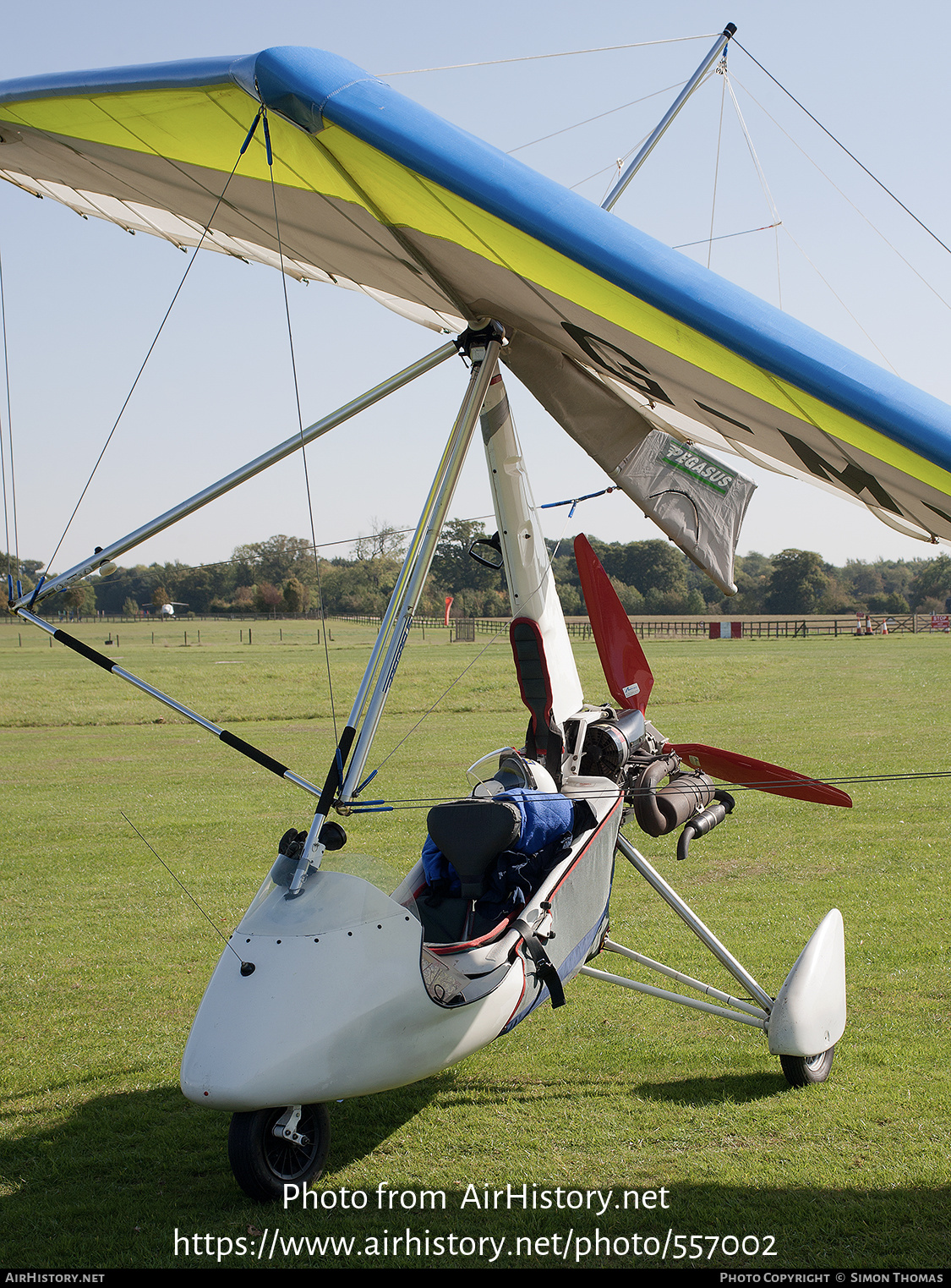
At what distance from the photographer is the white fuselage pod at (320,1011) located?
10.8 feet

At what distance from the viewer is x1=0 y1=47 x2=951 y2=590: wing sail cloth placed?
2.94 meters

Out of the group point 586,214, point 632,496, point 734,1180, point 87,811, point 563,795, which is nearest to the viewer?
point 586,214

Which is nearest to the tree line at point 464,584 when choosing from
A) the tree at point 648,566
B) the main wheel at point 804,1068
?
the tree at point 648,566

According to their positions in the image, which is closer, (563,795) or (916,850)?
(563,795)

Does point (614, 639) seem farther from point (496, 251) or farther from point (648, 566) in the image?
point (648, 566)

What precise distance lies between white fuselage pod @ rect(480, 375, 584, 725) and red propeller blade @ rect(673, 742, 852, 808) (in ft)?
3.36

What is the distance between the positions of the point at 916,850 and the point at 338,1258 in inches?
310

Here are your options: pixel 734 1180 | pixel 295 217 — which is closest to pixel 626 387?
pixel 295 217

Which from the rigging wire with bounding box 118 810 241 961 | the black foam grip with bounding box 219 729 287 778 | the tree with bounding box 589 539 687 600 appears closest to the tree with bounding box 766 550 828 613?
the tree with bounding box 589 539 687 600

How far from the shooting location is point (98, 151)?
4.90 metres

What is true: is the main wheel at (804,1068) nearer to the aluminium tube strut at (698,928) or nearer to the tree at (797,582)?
the aluminium tube strut at (698,928)

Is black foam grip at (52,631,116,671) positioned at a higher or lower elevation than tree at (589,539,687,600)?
lower

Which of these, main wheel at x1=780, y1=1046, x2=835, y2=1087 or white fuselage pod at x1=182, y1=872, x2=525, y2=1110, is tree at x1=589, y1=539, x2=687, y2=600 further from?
white fuselage pod at x1=182, y1=872, x2=525, y2=1110
